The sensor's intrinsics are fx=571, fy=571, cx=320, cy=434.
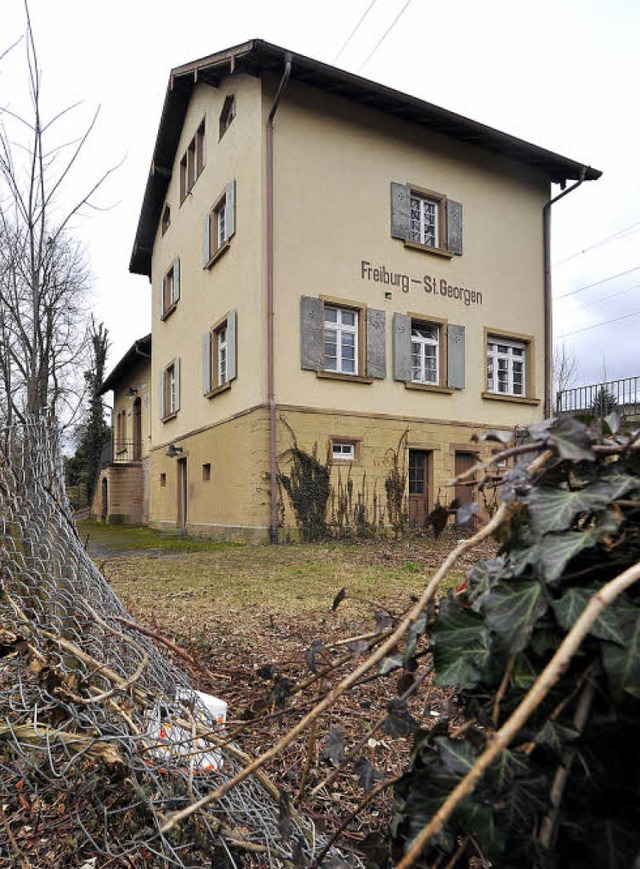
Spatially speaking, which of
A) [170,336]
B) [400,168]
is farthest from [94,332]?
[400,168]

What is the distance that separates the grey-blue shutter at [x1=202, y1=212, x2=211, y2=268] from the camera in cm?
1265

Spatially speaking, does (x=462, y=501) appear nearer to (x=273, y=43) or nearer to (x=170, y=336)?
(x=273, y=43)

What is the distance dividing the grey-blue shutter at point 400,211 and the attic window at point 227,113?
11.6 feet

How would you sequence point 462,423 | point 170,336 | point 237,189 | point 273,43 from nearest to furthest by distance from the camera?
point 273,43, point 237,189, point 462,423, point 170,336

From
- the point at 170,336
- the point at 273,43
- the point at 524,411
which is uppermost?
the point at 273,43

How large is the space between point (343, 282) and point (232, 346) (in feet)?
8.04

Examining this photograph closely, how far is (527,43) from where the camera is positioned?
267 inches

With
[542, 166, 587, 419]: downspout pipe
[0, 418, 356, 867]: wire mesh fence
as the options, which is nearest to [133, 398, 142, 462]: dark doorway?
[542, 166, 587, 419]: downspout pipe

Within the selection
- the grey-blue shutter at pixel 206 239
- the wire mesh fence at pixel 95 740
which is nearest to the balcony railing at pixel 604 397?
the grey-blue shutter at pixel 206 239

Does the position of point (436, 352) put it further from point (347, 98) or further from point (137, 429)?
point (137, 429)

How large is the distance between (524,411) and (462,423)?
1.91 metres

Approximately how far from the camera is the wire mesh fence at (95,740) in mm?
1258

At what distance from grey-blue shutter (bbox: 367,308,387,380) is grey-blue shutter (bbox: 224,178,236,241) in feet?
10.2

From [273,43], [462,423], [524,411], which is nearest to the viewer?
[273,43]
